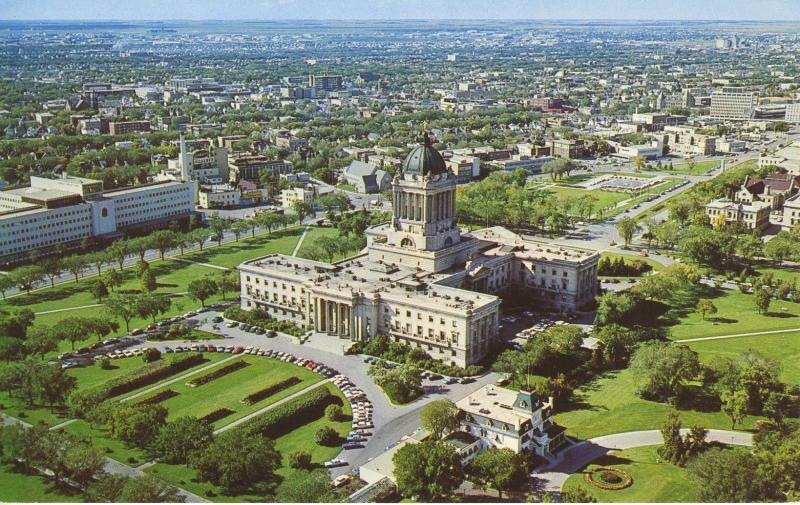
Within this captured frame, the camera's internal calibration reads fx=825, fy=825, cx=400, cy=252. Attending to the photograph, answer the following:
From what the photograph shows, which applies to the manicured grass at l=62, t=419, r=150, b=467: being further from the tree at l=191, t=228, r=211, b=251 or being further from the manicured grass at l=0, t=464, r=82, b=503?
the tree at l=191, t=228, r=211, b=251

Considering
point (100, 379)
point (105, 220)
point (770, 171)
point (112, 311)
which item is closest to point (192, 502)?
point (100, 379)

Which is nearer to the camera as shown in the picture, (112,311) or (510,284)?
(112,311)

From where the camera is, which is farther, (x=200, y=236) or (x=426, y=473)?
A: (x=200, y=236)

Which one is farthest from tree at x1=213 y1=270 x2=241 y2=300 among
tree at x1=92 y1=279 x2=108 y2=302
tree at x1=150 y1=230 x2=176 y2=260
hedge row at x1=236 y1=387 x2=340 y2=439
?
hedge row at x1=236 y1=387 x2=340 y2=439

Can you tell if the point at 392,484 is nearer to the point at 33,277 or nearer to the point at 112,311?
the point at 112,311

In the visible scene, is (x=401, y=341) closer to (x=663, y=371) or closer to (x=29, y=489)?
(x=663, y=371)

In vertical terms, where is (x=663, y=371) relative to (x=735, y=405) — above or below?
above

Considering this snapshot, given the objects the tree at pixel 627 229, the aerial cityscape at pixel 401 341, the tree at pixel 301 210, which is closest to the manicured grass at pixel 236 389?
the aerial cityscape at pixel 401 341

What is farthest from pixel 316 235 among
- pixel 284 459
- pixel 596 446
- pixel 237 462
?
pixel 237 462
